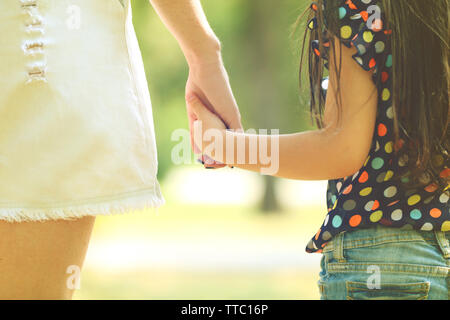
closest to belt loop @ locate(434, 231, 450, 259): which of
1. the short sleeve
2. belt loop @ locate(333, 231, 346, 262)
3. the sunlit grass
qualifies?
belt loop @ locate(333, 231, 346, 262)

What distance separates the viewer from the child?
147cm

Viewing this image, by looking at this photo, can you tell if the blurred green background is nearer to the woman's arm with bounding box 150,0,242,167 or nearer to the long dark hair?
the woman's arm with bounding box 150,0,242,167

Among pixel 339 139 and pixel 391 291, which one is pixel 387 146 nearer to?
pixel 339 139

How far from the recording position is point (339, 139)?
1.50m

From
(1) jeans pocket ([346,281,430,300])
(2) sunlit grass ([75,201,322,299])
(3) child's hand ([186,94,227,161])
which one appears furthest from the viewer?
(2) sunlit grass ([75,201,322,299])

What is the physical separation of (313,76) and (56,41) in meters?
0.69

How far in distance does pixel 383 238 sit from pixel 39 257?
30.9 inches

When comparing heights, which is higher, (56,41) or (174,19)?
(174,19)

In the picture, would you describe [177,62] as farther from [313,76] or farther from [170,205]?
[313,76]

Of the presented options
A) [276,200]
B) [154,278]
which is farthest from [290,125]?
[154,278]

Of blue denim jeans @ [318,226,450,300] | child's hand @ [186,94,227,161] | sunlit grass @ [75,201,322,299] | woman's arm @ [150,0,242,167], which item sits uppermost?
sunlit grass @ [75,201,322,299]

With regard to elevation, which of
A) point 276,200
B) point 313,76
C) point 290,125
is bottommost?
point 313,76

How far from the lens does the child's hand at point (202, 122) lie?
1739 mm

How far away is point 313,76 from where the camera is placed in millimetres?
1791
